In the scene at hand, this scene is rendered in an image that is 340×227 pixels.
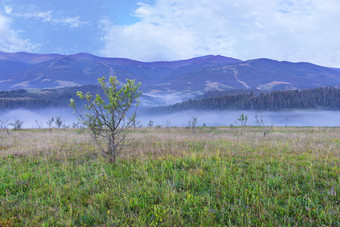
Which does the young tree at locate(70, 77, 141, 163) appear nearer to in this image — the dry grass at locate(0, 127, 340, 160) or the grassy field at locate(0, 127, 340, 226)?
the dry grass at locate(0, 127, 340, 160)

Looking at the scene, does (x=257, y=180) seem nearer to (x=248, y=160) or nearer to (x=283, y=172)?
(x=283, y=172)

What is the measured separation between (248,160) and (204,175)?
269 cm

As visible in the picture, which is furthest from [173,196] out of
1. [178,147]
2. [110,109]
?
[178,147]

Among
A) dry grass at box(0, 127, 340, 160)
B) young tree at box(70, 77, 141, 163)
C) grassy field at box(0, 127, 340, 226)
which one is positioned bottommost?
grassy field at box(0, 127, 340, 226)

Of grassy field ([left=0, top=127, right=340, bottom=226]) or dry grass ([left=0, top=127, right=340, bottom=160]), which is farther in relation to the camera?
dry grass ([left=0, top=127, right=340, bottom=160])

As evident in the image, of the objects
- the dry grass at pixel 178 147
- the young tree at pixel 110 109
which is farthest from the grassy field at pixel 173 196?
the dry grass at pixel 178 147

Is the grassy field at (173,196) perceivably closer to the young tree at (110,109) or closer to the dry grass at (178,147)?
the young tree at (110,109)

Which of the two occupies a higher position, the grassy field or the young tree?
the young tree

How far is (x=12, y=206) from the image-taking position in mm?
4355

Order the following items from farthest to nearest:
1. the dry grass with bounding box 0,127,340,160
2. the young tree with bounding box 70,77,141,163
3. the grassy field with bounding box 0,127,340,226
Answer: the dry grass with bounding box 0,127,340,160 < the young tree with bounding box 70,77,141,163 < the grassy field with bounding box 0,127,340,226

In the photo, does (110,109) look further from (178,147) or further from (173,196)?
(173,196)

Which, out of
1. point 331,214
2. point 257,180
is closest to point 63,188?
point 257,180

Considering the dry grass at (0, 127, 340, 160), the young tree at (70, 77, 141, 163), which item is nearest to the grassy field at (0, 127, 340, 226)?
the young tree at (70, 77, 141, 163)

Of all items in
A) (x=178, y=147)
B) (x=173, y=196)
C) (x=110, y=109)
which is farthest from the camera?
(x=178, y=147)
